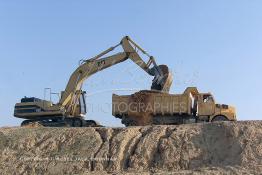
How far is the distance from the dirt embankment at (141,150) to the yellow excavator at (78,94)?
6993mm

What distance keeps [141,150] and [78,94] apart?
11317 mm

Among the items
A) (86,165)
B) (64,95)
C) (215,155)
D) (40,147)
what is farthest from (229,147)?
(64,95)

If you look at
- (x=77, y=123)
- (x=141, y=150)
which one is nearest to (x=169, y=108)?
(x=77, y=123)

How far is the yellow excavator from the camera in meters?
28.7

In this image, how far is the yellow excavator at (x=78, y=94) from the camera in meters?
28.7

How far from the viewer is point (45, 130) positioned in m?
22.3

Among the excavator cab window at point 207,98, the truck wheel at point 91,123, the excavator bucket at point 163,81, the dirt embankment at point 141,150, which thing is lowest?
the dirt embankment at point 141,150

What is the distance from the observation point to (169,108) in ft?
89.8

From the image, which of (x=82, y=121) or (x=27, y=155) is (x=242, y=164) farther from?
(x=82, y=121)

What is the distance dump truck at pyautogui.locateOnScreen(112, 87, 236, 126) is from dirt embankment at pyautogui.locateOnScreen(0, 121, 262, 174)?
6.43 meters

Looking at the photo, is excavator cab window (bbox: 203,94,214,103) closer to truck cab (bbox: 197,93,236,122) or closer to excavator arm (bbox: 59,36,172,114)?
truck cab (bbox: 197,93,236,122)

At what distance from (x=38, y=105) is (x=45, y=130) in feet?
22.6

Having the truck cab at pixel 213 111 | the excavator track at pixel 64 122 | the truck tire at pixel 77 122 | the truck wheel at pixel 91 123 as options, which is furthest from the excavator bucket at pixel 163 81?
the truck tire at pixel 77 122

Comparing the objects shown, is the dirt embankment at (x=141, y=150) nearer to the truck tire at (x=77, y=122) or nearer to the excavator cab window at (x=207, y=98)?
the truck tire at (x=77, y=122)
